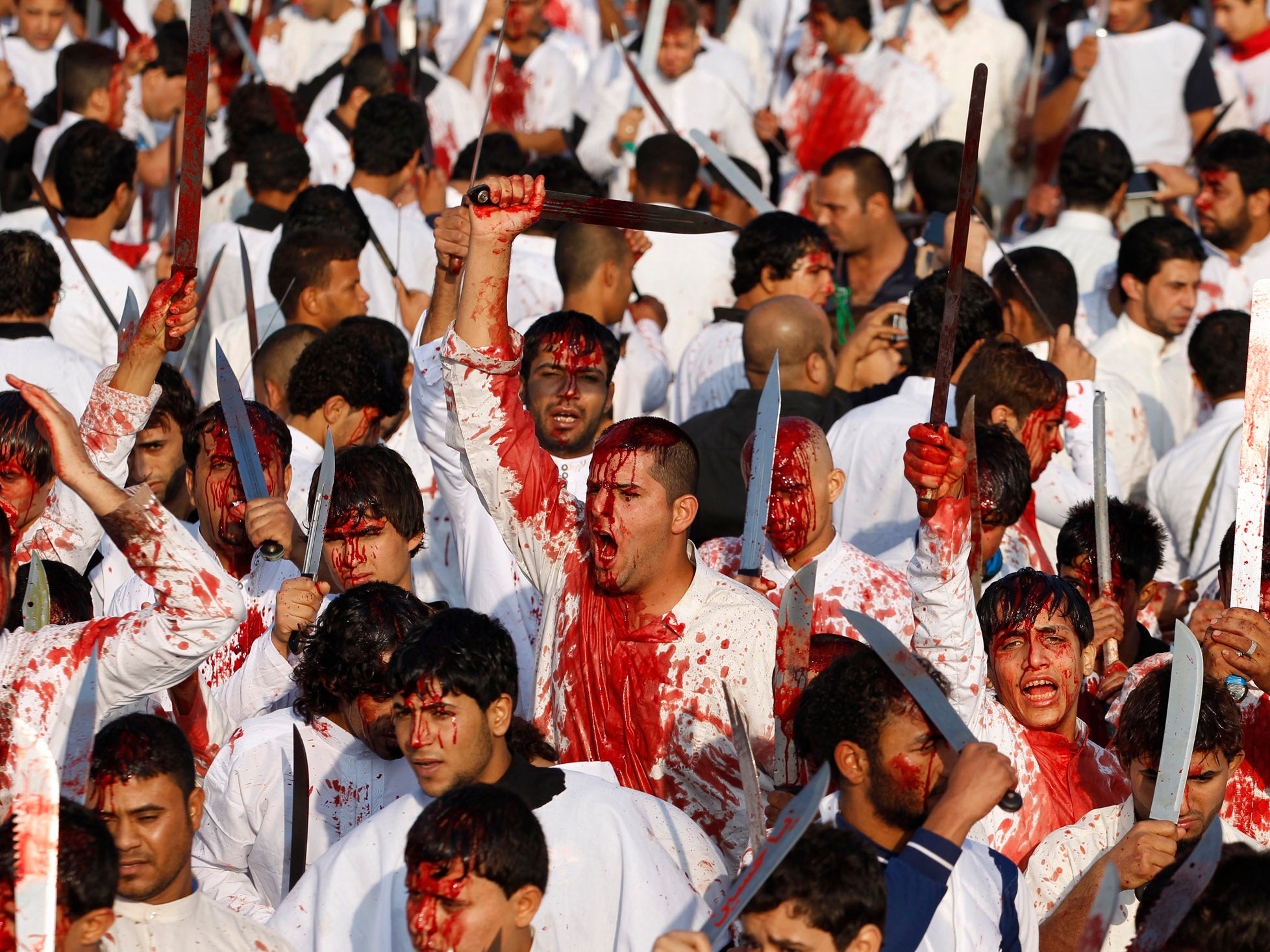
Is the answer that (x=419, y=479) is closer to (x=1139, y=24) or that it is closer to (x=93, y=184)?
(x=93, y=184)

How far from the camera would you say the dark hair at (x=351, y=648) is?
163 inches

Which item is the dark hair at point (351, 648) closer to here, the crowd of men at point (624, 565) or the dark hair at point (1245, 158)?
the crowd of men at point (624, 565)

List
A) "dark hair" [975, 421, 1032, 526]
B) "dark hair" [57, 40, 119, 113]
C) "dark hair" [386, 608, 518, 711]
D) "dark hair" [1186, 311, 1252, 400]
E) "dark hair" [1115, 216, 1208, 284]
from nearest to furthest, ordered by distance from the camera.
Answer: "dark hair" [386, 608, 518, 711], "dark hair" [975, 421, 1032, 526], "dark hair" [1186, 311, 1252, 400], "dark hair" [1115, 216, 1208, 284], "dark hair" [57, 40, 119, 113]

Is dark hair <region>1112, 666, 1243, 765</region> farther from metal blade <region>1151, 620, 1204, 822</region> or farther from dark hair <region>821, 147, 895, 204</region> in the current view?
dark hair <region>821, 147, 895, 204</region>

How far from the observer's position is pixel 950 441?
377cm

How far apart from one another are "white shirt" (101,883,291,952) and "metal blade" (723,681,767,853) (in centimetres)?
96

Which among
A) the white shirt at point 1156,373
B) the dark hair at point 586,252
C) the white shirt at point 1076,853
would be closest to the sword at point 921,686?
the white shirt at point 1076,853

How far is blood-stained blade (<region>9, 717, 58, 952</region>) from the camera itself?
2861 millimetres

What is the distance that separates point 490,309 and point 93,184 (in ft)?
12.8

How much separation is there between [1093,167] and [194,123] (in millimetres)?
5833

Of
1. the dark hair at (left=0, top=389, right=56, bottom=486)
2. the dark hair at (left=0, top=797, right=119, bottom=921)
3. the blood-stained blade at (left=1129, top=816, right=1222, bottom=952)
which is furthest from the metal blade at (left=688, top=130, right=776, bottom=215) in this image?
the dark hair at (left=0, top=797, right=119, bottom=921)

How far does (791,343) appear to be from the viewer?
6223 mm

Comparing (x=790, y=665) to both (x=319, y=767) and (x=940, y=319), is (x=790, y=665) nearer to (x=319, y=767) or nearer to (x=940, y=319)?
(x=319, y=767)

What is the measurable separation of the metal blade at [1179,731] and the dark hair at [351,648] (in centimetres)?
174
